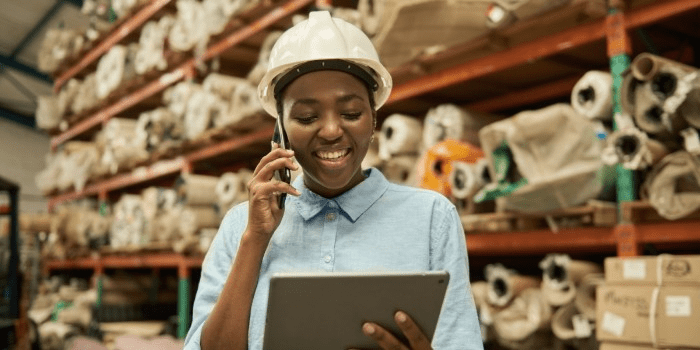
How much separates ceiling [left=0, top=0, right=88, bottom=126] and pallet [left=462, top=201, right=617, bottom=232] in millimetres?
8943

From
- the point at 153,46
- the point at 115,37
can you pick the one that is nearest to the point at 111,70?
the point at 115,37

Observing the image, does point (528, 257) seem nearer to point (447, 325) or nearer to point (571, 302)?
point (571, 302)

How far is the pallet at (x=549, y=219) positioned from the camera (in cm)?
272

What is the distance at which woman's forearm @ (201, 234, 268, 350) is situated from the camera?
140 cm

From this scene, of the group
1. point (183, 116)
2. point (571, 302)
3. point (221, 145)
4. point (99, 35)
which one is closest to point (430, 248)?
point (571, 302)

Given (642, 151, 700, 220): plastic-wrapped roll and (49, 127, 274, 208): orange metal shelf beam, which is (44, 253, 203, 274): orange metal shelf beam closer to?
(49, 127, 274, 208): orange metal shelf beam

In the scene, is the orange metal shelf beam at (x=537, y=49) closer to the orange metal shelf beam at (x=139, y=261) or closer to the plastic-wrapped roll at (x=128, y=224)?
the orange metal shelf beam at (x=139, y=261)

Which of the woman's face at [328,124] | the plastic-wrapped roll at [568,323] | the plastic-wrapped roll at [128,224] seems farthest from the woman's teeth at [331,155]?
the plastic-wrapped roll at [128,224]

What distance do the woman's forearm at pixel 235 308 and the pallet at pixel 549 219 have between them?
1.84 metres

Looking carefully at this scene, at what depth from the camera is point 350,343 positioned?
1326 mm

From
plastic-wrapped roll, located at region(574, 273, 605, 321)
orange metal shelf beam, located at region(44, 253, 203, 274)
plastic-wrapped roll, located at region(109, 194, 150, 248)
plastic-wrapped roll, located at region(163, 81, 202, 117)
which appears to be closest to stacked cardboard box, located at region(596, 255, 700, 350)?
plastic-wrapped roll, located at region(574, 273, 605, 321)

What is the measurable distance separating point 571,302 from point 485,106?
173 centimetres

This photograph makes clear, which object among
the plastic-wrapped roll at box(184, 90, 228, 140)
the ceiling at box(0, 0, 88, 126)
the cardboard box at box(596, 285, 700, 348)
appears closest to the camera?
the cardboard box at box(596, 285, 700, 348)

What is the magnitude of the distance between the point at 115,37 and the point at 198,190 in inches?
126
